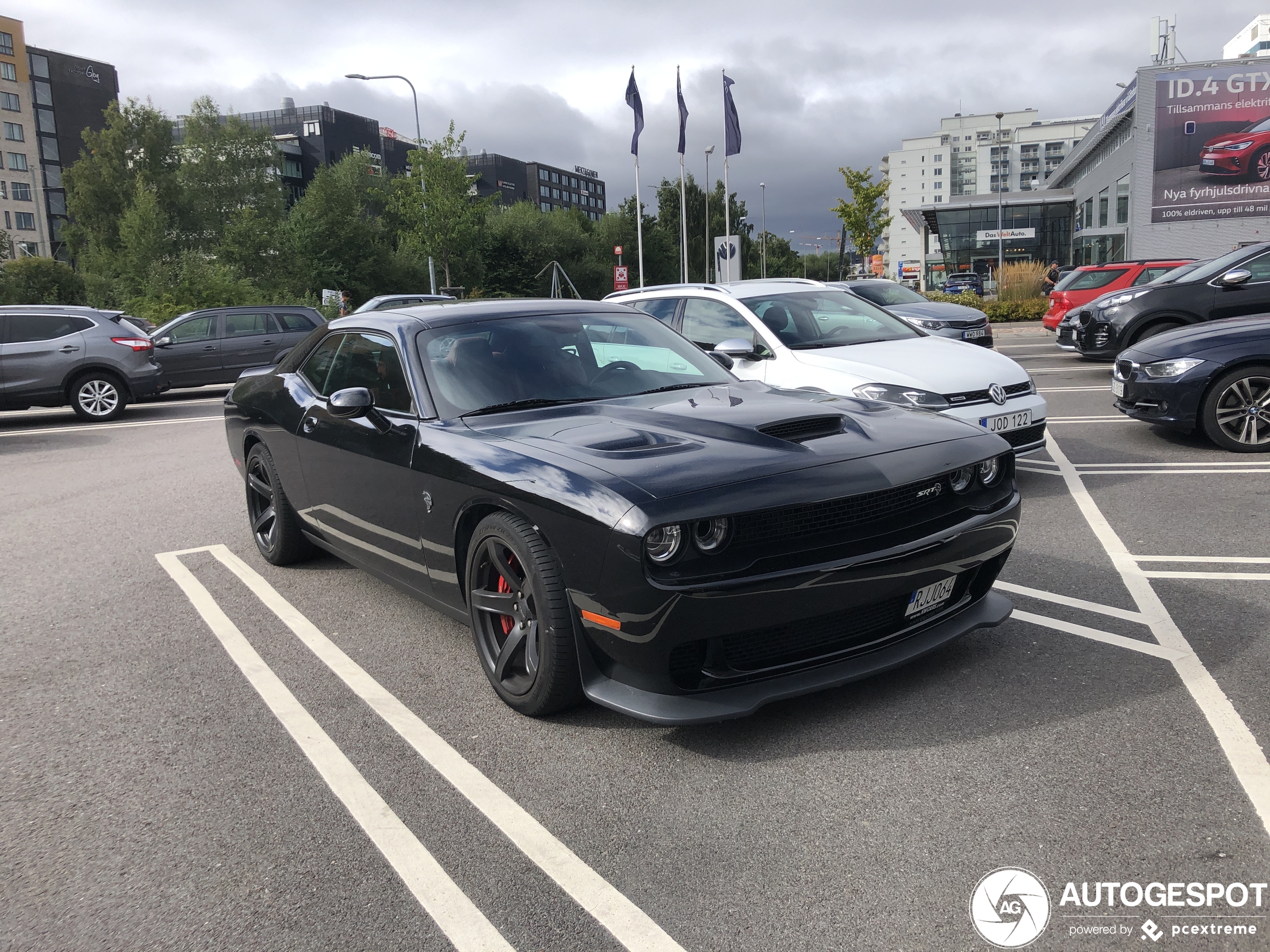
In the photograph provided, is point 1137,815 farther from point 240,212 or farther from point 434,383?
point 240,212

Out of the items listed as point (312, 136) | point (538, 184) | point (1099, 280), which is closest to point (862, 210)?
point (1099, 280)

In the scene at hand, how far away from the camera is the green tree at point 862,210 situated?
1658 inches

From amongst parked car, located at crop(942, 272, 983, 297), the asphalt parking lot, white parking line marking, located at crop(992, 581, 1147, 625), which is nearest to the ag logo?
the asphalt parking lot

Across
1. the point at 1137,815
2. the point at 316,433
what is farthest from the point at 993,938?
the point at 316,433

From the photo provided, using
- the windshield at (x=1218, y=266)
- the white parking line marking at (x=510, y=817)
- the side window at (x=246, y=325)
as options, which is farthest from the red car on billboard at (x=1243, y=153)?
the white parking line marking at (x=510, y=817)

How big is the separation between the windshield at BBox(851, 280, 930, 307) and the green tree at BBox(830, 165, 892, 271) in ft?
86.4

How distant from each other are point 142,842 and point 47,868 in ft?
0.78

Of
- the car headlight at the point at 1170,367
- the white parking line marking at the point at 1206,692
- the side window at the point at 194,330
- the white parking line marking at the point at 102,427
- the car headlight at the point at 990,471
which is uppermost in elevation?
the side window at the point at 194,330

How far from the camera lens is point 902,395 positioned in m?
6.68

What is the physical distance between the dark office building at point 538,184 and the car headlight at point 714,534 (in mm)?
116212

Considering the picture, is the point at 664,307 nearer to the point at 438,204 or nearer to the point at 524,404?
the point at 524,404

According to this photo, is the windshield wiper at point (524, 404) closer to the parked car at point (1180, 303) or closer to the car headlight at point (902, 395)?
the car headlight at point (902, 395)

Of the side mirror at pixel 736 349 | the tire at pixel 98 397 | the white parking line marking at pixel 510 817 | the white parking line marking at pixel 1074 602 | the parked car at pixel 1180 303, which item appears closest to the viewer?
the white parking line marking at pixel 510 817

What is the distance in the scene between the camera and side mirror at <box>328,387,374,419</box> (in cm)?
410
